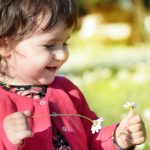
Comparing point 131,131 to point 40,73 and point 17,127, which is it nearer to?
point 40,73

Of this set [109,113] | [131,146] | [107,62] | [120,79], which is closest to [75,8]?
[131,146]

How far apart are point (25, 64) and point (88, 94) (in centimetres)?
426

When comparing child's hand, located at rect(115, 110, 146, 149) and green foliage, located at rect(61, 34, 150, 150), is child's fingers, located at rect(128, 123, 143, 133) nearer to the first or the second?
child's hand, located at rect(115, 110, 146, 149)

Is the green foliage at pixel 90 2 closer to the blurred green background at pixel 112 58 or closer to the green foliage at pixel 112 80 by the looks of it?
the blurred green background at pixel 112 58

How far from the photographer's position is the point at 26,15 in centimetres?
364

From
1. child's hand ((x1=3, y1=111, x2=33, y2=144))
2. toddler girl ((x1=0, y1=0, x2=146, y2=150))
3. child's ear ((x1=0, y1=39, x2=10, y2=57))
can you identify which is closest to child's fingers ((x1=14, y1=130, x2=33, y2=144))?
child's hand ((x1=3, y1=111, x2=33, y2=144))

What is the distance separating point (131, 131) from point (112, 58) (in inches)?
343

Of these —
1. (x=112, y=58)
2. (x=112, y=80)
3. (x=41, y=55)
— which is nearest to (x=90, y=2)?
(x=112, y=58)

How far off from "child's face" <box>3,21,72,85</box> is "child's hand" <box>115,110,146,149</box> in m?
0.48

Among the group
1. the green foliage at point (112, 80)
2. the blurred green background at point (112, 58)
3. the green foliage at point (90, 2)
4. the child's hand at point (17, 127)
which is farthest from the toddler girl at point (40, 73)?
the green foliage at point (90, 2)

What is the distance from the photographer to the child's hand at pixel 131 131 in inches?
141

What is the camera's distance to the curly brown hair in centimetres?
362

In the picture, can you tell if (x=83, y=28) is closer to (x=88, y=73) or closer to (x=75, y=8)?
(x=88, y=73)

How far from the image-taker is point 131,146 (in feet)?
12.3
